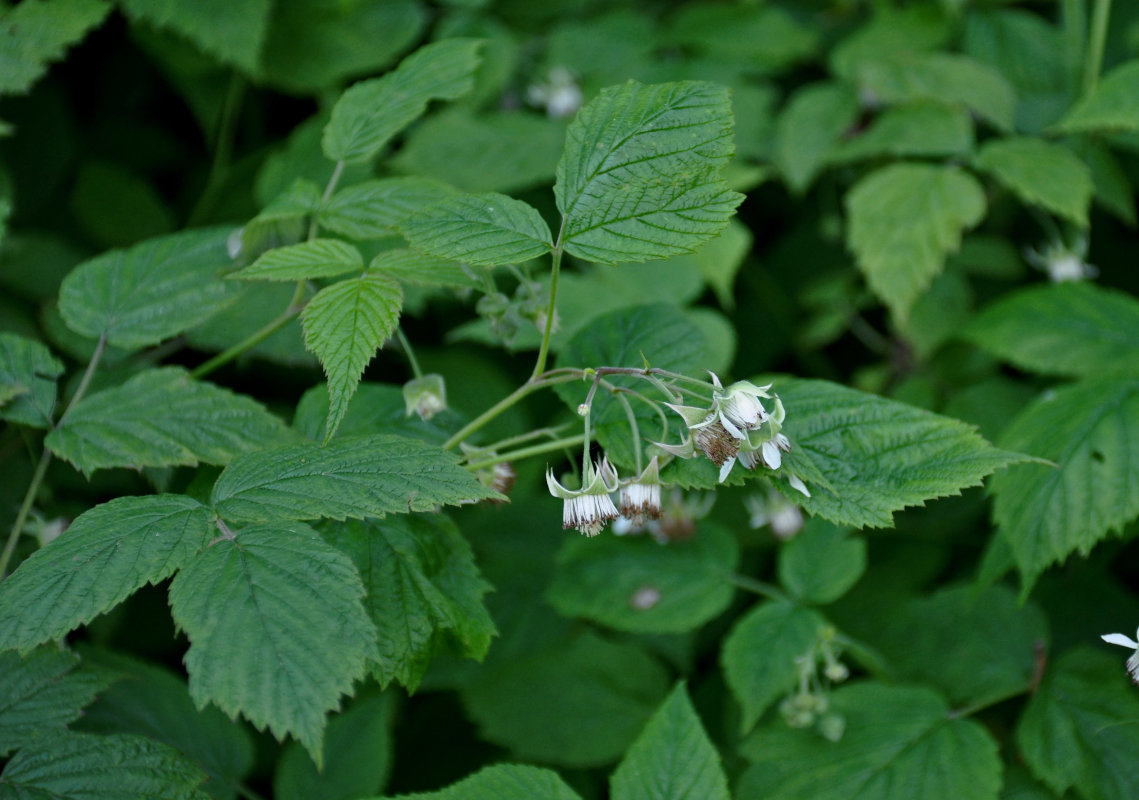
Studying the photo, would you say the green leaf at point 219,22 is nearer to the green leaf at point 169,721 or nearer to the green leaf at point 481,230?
the green leaf at point 481,230

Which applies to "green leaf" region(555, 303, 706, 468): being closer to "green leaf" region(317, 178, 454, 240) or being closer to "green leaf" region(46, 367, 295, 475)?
"green leaf" region(317, 178, 454, 240)

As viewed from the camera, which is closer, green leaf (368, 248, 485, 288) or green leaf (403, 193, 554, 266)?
green leaf (403, 193, 554, 266)

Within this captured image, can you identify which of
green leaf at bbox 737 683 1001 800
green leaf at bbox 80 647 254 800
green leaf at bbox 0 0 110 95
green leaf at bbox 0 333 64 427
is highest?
green leaf at bbox 0 0 110 95

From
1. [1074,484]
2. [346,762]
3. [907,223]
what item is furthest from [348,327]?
[907,223]

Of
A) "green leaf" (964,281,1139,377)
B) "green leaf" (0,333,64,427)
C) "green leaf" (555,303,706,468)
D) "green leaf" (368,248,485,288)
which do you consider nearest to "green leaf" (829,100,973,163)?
"green leaf" (964,281,1139,377)

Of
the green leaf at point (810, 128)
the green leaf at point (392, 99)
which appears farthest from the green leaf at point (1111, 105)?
the green leaf at point (392, 99)

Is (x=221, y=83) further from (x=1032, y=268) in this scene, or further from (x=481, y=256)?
(x=1032, y=268)

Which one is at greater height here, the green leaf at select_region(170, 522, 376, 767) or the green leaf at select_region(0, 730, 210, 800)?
the green leaf at select_region(170, 522, 376, 767)

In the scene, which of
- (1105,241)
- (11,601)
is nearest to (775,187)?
(1105,241)
